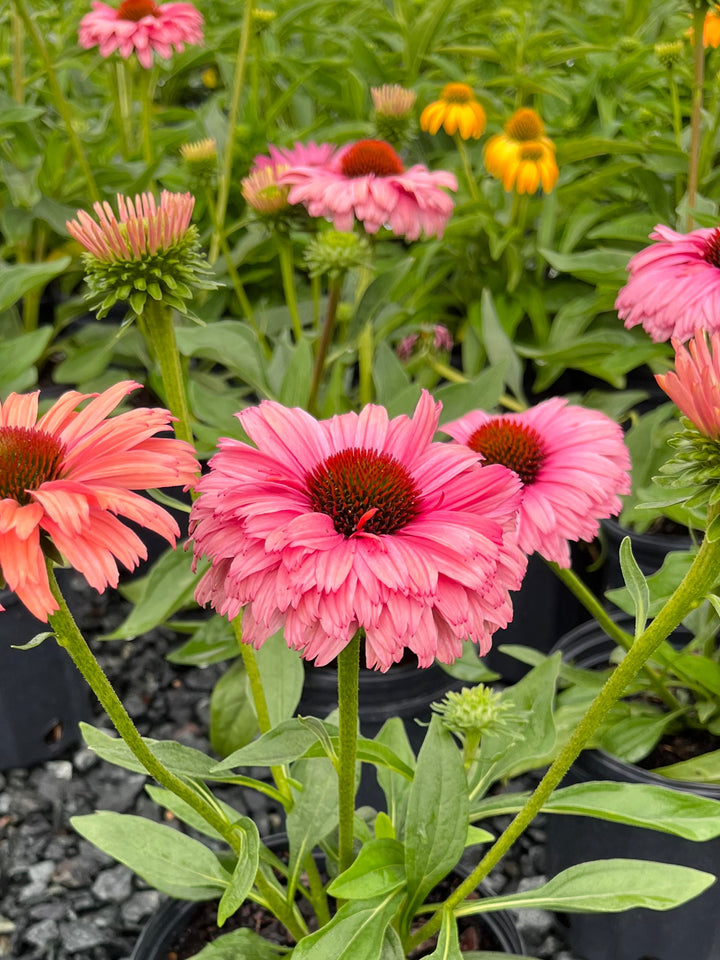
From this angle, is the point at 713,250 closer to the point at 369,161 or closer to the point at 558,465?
the point at 558,465

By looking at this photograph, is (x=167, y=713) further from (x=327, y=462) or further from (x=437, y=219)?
(x=327, y=462)

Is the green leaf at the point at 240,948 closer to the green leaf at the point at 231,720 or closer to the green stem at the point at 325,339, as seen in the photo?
the green leaf at the point at 231,720

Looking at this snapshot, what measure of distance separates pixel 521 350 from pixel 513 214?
247 millimetres

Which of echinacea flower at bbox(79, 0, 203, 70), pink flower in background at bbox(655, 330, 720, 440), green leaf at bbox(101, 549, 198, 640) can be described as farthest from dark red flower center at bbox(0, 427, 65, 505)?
echinacea flower at bbox(79, 0, 203, 70)

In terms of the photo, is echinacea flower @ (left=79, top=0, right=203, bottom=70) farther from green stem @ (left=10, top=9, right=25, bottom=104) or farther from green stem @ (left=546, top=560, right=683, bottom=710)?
green stem @ (left=546, top=560, right=683, bottom=710)

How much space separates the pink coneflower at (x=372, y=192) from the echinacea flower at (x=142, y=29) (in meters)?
0.40

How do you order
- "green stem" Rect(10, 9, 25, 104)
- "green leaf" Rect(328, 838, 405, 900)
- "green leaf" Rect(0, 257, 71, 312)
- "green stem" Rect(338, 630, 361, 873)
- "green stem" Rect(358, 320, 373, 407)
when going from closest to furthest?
"green stem" Rect(338, 630, 361, 873), "green leaf" Rect(328, 838, 405, 900), "green leaf" Rect(0, 257, 71, 312), "green stem" Rect(358, 320, 373, 407), "green stem" Rect(10, 9, 25, 104)

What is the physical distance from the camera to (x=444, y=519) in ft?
2.17

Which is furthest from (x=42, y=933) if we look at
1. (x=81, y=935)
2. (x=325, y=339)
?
(x=325, y=339)

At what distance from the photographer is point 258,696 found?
870 mm

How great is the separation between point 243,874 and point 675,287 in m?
0.70

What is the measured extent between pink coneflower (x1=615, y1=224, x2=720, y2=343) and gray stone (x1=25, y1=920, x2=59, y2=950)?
100 centimetres

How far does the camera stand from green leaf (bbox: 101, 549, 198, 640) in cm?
124

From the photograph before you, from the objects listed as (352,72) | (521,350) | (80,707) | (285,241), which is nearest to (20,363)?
(285,241)
